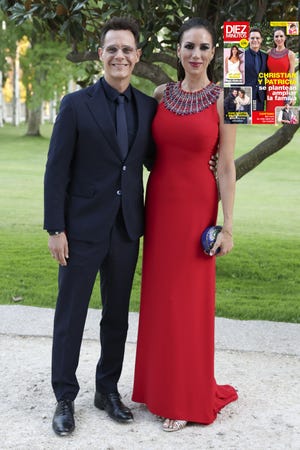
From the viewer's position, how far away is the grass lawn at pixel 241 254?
24.3ft

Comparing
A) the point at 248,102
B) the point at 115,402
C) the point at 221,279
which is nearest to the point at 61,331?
the point at 115,402

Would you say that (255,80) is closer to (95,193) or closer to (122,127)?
(122,127)

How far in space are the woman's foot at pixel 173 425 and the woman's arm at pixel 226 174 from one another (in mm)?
961

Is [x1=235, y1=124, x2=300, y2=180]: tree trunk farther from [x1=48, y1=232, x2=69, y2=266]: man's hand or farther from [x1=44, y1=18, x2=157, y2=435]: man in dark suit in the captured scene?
[x1=48, y1=232, x2=69, y2=266]: man's hand

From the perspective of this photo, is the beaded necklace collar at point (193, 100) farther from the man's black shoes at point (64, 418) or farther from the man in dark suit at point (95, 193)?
the man's black shoes at point (64, 418)

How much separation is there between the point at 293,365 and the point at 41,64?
90.1ft

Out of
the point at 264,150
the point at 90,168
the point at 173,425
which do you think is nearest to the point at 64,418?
the point at 173,425

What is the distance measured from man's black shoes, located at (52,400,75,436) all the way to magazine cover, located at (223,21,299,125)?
1778 mm

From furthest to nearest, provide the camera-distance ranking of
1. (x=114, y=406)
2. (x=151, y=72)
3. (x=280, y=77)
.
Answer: (x=151, y=72) < (x=114, y=406) < (x=280, y=77)

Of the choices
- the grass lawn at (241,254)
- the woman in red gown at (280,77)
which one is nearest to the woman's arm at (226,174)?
the woman in red gown at (280,77)

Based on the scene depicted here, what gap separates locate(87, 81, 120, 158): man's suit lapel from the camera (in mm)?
3848

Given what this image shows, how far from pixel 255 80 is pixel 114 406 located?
6.46 ft

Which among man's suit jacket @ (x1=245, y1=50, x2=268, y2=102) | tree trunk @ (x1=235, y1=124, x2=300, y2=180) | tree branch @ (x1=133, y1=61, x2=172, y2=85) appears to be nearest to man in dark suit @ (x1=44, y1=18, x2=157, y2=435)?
man's suit jacket @ (x1=245, y1=50, x2=268, y2=102)

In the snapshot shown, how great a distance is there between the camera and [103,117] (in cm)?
386
